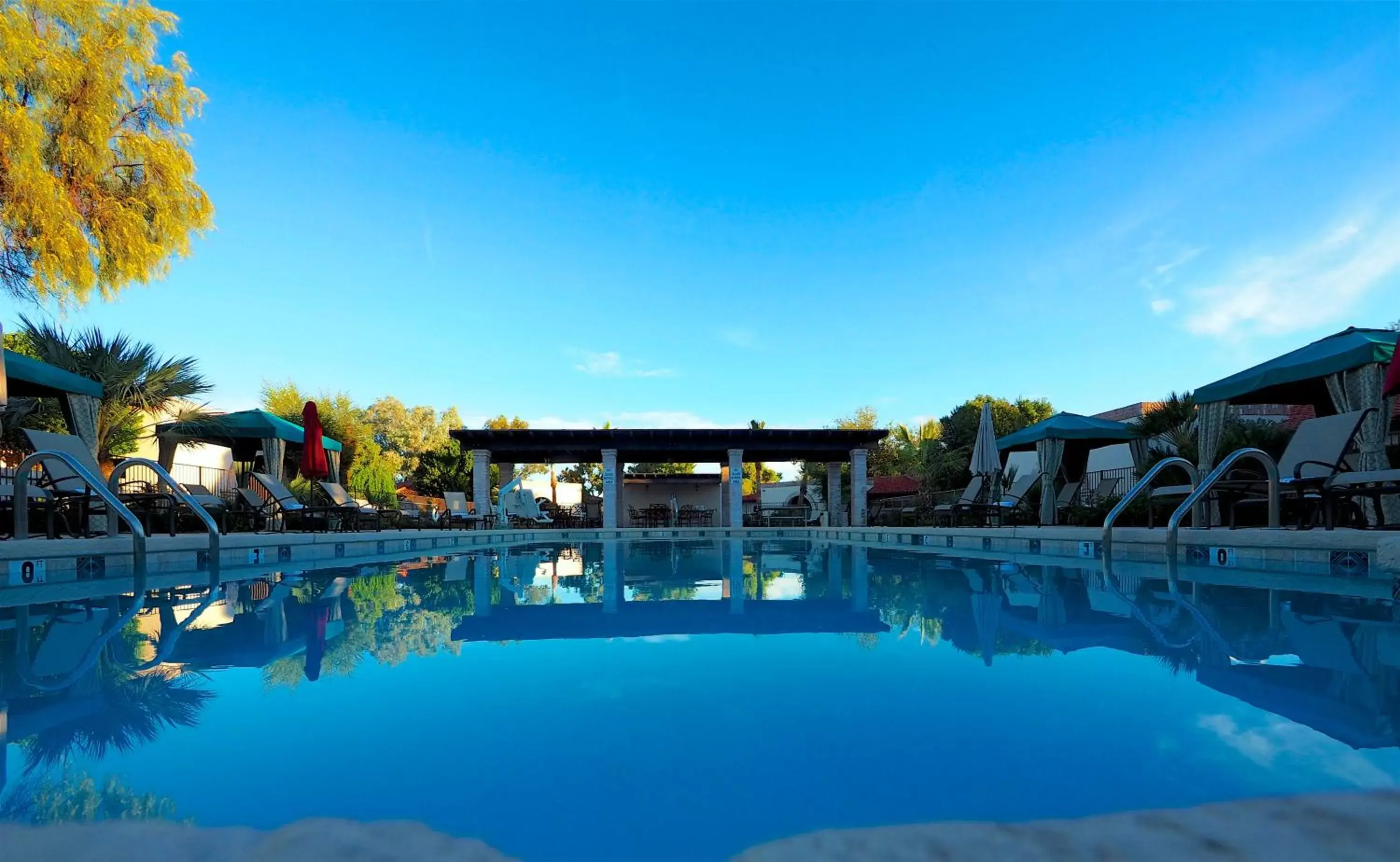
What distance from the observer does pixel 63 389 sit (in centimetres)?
939

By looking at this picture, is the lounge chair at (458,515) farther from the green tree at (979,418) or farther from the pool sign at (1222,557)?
the green tree at (979,418)

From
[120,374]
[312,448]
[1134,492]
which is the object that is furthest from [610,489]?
[1134,492]

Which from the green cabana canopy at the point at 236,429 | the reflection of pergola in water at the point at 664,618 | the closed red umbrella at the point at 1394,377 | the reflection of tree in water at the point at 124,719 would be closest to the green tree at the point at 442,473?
the green cabana canopy at the point at 236,429

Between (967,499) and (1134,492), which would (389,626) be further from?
(967,499)

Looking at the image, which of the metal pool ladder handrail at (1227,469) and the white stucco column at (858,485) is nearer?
the metal pool ladder handrail at (1227,469)

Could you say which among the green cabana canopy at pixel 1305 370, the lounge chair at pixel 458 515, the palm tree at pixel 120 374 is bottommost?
the lounge chair at pixel 458 515

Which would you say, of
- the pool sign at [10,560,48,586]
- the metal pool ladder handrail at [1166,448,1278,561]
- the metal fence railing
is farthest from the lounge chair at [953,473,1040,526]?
the pool sign at [10,560,48,586]

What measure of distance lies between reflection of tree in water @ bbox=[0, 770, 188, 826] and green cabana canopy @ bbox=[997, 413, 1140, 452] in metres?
15.1

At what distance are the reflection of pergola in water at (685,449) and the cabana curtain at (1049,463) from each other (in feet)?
23.1

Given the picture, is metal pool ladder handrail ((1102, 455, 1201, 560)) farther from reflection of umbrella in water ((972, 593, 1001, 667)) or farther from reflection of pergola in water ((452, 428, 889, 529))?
reflection of pergola in water ((452, 428, 889, 529))

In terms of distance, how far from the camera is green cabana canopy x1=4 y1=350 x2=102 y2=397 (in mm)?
8711

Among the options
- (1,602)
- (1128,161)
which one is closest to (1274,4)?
(1128,161)

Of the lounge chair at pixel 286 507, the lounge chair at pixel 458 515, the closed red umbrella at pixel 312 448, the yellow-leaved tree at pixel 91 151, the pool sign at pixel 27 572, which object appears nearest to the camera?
the pool sign at pixel 27 572

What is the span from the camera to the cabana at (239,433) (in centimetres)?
1330
